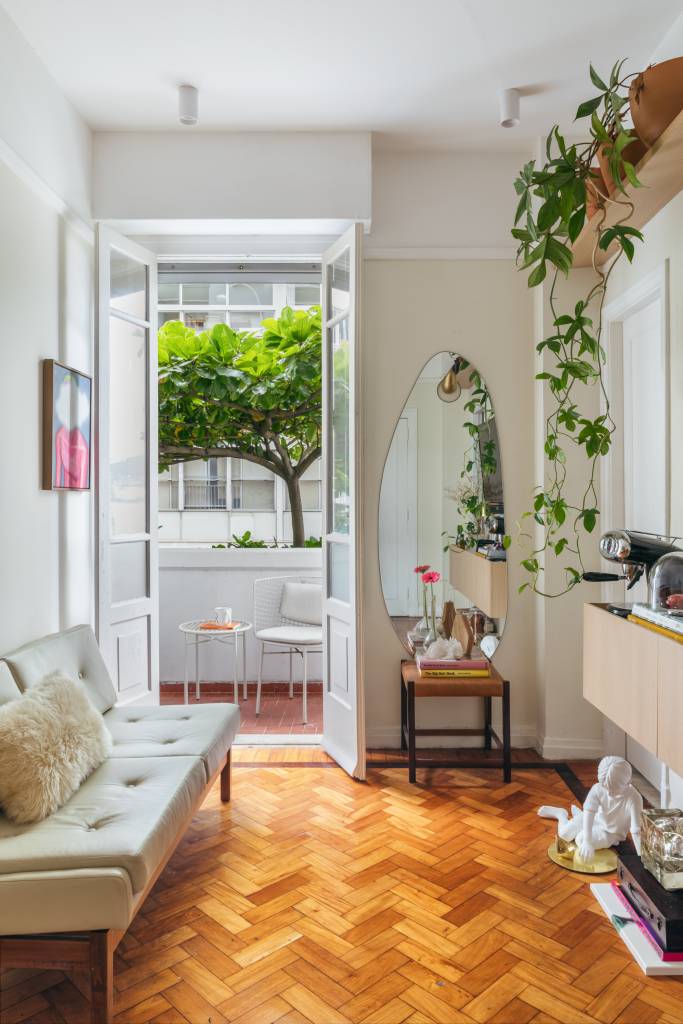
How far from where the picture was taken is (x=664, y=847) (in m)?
2.08

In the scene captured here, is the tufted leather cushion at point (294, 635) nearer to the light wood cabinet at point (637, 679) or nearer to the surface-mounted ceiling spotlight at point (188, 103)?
the light wood cabinet at point (637, 679)

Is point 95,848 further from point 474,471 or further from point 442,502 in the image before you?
point 474,471

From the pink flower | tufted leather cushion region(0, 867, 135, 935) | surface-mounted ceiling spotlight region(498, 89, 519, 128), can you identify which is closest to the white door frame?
the pink flower

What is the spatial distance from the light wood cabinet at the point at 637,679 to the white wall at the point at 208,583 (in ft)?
9.23

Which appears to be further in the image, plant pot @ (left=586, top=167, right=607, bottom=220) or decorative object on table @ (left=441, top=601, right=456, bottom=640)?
decorative object on table @ (left=441, top=601, right=456, bottom=640)

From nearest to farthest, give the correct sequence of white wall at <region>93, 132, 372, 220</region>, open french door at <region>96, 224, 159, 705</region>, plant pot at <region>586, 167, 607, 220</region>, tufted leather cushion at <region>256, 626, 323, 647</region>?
plant pot at <region>586, 167, 607, 220</region> → open french door at <region>96, 224, 159, 705</region> → white wall at <region>93, 132, 372, 220</region> → tufted leather cushion at <region>256, 626, 323, 647</region>

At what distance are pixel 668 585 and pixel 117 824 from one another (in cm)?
164

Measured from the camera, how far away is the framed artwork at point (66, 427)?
2.88 metres

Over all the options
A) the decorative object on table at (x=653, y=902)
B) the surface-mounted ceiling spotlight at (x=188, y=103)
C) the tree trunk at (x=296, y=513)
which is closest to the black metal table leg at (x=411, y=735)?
the decorative object on table at (x=653, y=902)

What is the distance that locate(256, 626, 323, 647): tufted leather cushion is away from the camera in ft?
14.4

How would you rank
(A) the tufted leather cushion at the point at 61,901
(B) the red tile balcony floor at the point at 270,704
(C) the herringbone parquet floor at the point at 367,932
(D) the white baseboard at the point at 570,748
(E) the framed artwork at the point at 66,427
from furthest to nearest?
(B) the red tile balcony floor at the point at 270,704
(D) the white baseboard at the point at 570,748
(E) the framed artwork at the point at 66,427
(C) the herringbone parquet floor at the point at 367,932
(A) the tufted leather cushion at the point at 61,901

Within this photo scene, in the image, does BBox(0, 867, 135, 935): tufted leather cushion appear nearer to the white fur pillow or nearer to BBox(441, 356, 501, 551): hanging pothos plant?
the white fur pillow

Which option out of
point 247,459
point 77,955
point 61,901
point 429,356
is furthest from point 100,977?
point 247,459

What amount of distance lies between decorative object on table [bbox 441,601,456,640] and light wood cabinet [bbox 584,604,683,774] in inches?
37.8
